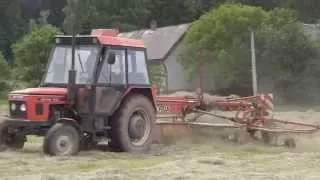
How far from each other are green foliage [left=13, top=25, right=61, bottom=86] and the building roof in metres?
7.66

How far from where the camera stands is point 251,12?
51688 mm

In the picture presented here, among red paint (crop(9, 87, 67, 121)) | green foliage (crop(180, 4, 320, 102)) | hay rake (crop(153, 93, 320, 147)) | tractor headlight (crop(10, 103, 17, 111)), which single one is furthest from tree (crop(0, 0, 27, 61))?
red paint (crop(9, 87, 67, 121))

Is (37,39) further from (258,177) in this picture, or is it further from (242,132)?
(258,177)

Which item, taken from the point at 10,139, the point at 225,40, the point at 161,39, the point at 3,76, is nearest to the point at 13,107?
the point at 10,139

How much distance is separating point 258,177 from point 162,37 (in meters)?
52.8

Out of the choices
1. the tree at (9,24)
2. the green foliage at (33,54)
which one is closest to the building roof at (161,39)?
the green foliage at (33,54)

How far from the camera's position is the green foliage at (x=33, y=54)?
54.3m

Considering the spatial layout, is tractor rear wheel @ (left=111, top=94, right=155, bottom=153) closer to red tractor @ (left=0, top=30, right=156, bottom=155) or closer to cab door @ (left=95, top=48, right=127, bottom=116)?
red tractor @ (left=0, top=30, right=156, bottom=155)

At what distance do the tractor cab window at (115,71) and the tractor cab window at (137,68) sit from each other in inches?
6.9

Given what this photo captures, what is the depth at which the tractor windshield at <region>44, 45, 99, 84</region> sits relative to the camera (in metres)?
15.1

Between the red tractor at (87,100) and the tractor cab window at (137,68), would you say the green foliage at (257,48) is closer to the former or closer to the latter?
the tractor cab window at (137,68)

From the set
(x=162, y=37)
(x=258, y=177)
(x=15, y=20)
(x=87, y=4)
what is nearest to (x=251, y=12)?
(x=162, y=37)

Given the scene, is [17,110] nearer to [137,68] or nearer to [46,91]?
[46,91]

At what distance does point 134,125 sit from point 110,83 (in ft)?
3.80
